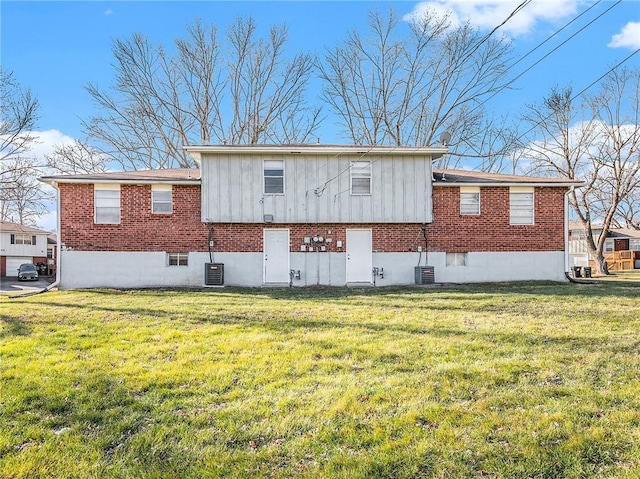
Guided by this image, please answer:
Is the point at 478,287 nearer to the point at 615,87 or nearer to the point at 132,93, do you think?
the point at 615,87

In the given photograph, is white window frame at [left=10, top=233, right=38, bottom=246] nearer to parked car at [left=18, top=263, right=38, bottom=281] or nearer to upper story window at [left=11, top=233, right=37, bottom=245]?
upper story window at [left=11, top=233, right=37, bottom=245]

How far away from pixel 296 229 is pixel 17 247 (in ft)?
112

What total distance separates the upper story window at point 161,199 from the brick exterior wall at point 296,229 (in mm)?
145

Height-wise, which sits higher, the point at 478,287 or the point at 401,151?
the point at 401,151

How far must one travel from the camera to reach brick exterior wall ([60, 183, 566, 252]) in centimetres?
1437

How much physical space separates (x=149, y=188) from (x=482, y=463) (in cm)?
1378

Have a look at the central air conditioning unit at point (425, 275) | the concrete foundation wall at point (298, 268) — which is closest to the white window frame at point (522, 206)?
the concrete foundation wall at point (298, 268)

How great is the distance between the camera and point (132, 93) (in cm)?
2767

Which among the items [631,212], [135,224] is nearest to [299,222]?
[135,224]

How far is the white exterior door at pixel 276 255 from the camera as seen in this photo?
48.4 feet

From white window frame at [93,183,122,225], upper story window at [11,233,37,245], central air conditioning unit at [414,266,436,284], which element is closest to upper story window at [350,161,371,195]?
central air conditioning unit at [414,266,436,284]

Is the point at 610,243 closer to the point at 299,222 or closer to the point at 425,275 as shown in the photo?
the point at 425,275

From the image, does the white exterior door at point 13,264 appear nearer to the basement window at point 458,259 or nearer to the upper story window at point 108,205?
the upper story window at point 108,205

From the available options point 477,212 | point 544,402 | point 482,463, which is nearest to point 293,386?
point 482,463
